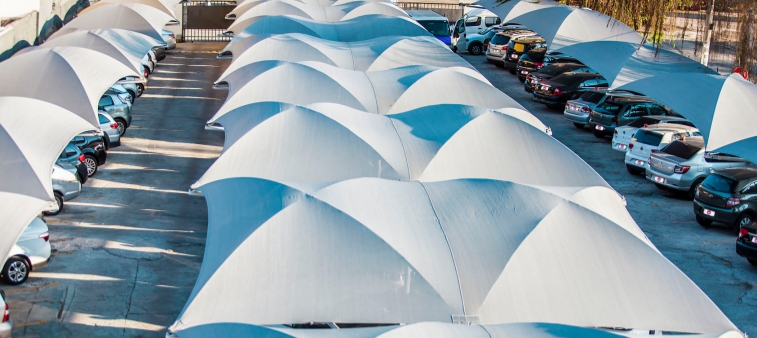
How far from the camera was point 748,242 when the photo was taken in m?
16.1

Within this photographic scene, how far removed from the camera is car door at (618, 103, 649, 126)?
2541 cm

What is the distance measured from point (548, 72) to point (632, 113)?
6.11 metres

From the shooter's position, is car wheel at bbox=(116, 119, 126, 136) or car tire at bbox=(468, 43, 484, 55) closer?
car wheel at bbox=(116, 119, 126, 136)

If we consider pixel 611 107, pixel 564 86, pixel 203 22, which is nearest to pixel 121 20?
pixel 203 22

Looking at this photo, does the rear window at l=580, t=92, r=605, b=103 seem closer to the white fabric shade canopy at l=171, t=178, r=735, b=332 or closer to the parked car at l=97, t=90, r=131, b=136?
the parked car at l=97, t=90, r=131, b=136

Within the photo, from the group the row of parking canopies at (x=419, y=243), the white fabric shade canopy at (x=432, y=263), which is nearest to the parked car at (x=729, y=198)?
the row of parking canopies at (x=419, y=243)

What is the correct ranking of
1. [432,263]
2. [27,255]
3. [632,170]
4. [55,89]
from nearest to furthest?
[432,263] < [27,255] < [55,89] < [632,170]

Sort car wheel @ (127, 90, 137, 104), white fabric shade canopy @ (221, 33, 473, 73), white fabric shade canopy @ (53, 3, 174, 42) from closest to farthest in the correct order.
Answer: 1. white fabric shade canopy @ (221, 33, 473, 73)
2. car wheel @ (127, 90, 137, 104)
3. white fabric shade canopy @ (53, 3, 174, 42)

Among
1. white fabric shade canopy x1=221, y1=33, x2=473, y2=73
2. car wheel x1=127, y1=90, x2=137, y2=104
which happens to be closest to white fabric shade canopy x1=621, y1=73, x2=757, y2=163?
white fabric shade canopy x1=221, y1=33, x2=473, y2=73

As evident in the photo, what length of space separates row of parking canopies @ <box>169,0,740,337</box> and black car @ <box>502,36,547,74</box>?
58.2 ft

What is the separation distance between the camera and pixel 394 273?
11359 millimetres

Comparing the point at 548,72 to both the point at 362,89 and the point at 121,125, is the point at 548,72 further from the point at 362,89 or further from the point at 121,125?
the point at 121,125

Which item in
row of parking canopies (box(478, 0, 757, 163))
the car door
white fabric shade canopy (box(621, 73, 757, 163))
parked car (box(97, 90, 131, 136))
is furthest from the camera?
the car door

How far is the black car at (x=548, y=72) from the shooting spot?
3069 centimetres
